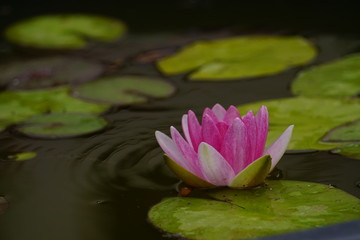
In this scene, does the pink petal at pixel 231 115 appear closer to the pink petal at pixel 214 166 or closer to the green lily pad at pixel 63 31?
the pink petal at pixel 214 166

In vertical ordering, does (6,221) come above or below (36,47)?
below

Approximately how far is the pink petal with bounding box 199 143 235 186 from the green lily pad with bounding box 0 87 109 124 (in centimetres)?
61

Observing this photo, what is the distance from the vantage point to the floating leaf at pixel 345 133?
4.73ft

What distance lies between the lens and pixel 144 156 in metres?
1.46

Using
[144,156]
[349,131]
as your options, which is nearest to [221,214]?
[144,156]

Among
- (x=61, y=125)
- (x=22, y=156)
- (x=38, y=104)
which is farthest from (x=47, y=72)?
(x=22, y=156)

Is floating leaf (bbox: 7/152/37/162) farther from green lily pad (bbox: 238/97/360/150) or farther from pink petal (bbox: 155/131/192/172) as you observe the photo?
green lily pad (bbox: 238/97/360/150)

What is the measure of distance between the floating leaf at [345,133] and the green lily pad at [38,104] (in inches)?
25.1

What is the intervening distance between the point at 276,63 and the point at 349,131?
2.02 ft

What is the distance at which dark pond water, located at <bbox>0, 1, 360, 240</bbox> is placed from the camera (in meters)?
1.23

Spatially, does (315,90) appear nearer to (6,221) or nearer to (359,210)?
(359,210)

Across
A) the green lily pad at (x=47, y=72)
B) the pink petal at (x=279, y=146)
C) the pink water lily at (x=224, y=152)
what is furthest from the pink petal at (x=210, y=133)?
the green lily pad at (x=47, y=72)

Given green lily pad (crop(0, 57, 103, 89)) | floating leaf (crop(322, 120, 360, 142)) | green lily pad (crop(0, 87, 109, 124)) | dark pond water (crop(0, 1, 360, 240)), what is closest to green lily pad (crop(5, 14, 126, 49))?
green lily pad (crop(0, 57, 103, 89))

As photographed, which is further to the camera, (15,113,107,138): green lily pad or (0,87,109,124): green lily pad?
(0,87,109,124): green lily pad
